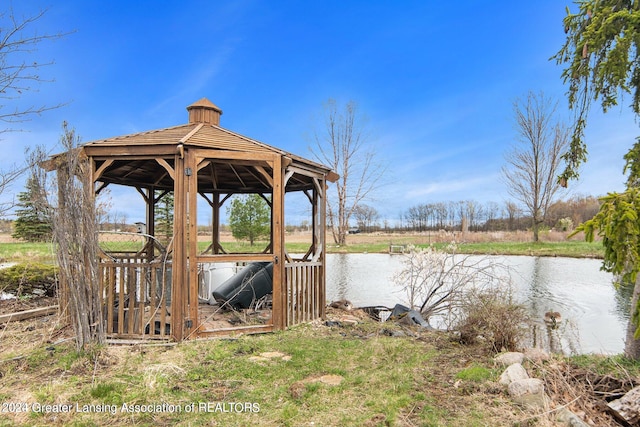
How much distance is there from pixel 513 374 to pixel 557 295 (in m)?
9.07

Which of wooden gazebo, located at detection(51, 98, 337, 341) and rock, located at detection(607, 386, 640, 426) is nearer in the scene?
rock, located at detection(607, 386, 640, 426)

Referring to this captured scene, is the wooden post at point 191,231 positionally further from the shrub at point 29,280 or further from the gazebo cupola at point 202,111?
the shrub at point 29,280

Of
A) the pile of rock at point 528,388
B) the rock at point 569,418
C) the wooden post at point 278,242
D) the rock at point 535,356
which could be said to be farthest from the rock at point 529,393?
the wooden post at point 278,242

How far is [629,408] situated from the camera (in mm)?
3062

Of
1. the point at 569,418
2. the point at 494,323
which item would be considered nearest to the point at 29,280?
the point at 494,323

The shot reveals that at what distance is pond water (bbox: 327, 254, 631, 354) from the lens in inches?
285

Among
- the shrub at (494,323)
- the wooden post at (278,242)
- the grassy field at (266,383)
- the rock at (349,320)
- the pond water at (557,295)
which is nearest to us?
the grassy field at (266,383)

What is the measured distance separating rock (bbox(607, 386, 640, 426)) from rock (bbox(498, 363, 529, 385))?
72 centimetres

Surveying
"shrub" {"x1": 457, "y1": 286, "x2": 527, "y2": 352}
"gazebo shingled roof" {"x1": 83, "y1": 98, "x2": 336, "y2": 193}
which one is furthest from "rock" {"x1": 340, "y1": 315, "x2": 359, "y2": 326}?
"gazebo shingled roof" {"x1": 83, "y1": 98, "x2": 336, "y2": 193}

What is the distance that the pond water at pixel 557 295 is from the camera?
23.7 ft

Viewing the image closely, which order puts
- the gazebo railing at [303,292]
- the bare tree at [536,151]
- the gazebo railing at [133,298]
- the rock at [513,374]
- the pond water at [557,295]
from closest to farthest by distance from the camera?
the rock at [513,374] → the gazebo railing at [133,298] → the gazebo railing at [303,292] → the pond water at [557,295] → the bare tree at [536,151]

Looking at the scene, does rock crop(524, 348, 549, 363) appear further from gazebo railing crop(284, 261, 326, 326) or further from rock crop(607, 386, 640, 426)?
gazebo railing crop(284, 261, 326, 326)

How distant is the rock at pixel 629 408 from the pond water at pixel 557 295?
7.72 ft

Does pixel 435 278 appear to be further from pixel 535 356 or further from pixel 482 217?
pixel 482 217
